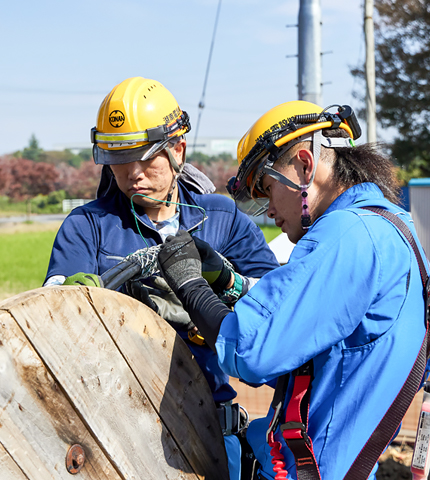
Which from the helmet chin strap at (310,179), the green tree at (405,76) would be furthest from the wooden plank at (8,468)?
the green tree at (405,76)

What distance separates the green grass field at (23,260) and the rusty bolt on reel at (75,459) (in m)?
10.9

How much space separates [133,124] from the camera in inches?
91.7

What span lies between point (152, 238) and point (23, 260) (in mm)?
19061

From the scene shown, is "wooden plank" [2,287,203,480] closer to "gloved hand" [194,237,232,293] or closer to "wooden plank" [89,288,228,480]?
"wooden plank" [89,288,228,480]

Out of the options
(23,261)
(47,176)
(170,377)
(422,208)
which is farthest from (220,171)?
(170,377)

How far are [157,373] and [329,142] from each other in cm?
109

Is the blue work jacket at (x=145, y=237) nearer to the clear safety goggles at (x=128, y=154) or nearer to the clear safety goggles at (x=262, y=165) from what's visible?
the clear safety goggles at (x=128, y=154)

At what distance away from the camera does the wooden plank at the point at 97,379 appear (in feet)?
5.06

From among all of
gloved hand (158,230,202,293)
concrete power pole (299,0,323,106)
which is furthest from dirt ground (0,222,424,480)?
concrete power pole (299,0,323,106)

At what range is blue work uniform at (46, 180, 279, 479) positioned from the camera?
2227 mm

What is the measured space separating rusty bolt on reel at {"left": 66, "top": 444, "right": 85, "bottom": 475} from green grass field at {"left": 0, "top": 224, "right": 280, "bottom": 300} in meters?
10.9

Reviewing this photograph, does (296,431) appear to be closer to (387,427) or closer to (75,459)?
(387,427)

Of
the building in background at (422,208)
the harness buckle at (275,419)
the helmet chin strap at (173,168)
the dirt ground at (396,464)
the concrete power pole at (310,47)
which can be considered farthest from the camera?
the building in background at (422,208)

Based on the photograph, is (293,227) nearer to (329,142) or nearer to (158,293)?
(329,142)
